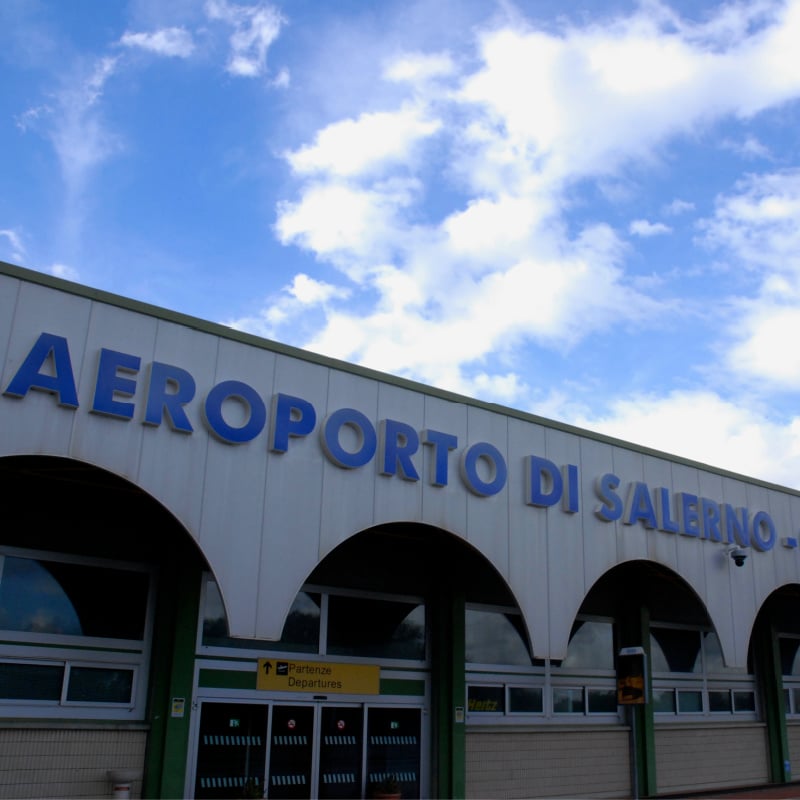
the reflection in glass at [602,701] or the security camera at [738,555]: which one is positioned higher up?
the security camera at [738,555]

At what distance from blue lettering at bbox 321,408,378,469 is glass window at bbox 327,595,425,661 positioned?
10.9 ft

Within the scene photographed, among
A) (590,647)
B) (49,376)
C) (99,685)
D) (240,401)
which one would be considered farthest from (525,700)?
(49,376)

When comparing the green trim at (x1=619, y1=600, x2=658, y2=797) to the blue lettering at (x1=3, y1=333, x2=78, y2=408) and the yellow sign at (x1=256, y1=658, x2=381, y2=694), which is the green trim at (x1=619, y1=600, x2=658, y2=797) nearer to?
the yellow sign at (x1=256, y1=658, x2=381, y2=694)

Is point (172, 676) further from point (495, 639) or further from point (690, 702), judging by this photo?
point (690, 702)

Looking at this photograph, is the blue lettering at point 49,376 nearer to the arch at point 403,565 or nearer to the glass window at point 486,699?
the arch at point 403,565

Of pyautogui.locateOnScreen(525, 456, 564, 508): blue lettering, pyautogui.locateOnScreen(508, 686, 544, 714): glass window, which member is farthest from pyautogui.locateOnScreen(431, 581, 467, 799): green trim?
pyautogui.locateOnScreen(525, 456, 564, 508): blue lettering

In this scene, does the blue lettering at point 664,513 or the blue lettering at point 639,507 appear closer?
the blue lettering at point 639,507

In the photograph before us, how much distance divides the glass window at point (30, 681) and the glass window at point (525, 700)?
7902mm

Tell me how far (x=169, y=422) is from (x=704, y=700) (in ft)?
47.5

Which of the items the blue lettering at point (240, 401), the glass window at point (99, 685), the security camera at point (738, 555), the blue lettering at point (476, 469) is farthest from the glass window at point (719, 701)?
the blue lettering at point (240, 401)

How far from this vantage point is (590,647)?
58.4 feet

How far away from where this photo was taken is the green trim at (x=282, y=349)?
403 inches

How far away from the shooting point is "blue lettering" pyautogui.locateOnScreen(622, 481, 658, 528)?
15620 millimetres

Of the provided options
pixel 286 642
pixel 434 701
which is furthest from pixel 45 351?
→ pixel 434 701
